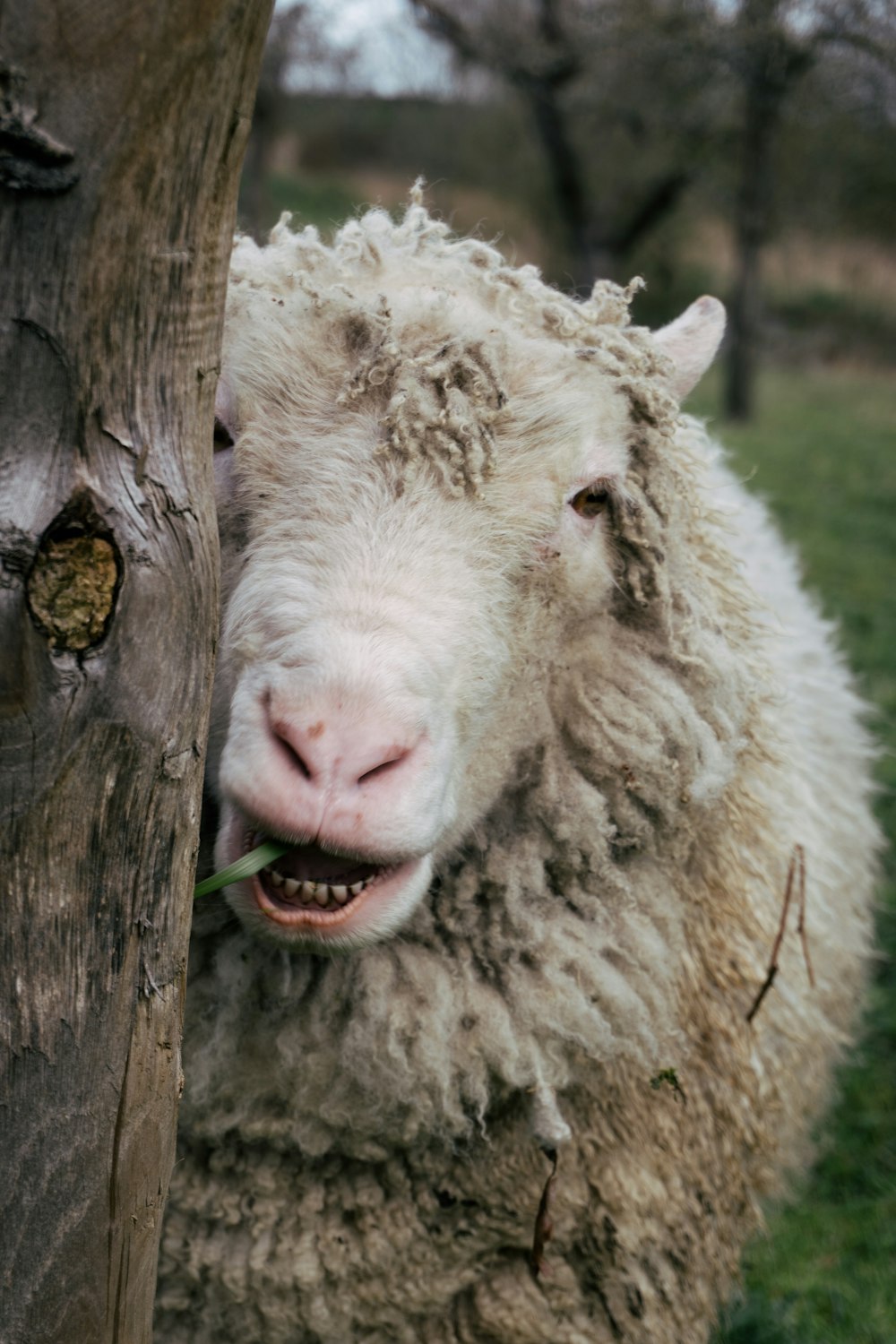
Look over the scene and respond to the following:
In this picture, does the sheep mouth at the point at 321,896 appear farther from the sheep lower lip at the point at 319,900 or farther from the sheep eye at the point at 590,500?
the sheep eye at the point at 590,500

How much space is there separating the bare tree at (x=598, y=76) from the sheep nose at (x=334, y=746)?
12.8 meters

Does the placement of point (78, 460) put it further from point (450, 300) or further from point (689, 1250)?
point (689, 1250)

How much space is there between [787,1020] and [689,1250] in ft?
1.76

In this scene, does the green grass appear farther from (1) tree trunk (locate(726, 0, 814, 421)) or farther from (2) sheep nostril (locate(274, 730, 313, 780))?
(1) tree trunk (locate(726, 0, 814, 421))

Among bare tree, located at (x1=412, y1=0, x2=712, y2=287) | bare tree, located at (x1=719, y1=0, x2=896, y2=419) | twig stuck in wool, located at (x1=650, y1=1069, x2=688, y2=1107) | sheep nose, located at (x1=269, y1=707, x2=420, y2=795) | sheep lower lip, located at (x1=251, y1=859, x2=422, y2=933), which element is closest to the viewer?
sheep nose, located at (x1=269, y1=707, x2=420, y2=795)

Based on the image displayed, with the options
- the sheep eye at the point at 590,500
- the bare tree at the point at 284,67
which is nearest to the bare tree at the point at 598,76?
the bare tree at the point at 284,67

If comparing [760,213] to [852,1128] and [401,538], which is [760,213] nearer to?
[852,1128]

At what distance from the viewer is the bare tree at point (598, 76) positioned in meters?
12.9

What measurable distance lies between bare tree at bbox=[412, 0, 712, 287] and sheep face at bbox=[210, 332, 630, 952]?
12.1m

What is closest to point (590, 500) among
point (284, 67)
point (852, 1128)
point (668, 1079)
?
point (668, 1079)

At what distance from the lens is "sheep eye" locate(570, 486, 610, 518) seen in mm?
2105

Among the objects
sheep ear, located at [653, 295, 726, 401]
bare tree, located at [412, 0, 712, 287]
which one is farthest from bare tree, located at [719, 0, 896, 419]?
sheep ear, located at [653, 295, 726, 401]

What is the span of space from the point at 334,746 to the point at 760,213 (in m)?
15.0

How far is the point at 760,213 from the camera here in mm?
14859
